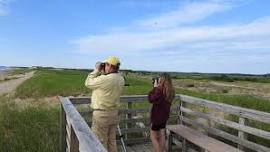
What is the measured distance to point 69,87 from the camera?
37.8 metres

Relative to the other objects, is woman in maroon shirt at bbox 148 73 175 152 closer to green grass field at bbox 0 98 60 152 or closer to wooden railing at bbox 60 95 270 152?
wooden railing at bbox 60 95 270 152

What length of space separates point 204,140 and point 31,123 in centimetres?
435

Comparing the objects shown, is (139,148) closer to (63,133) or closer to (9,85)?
(63,133)

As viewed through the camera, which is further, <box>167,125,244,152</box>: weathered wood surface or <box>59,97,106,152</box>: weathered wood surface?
<box>167,125,244,152</box>: weathered wood surface

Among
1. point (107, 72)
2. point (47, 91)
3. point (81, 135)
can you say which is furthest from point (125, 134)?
point (47, 91)

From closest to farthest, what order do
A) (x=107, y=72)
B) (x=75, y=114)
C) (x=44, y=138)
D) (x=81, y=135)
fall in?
(x=81, y=135) → (x=75, y=114) → (x=107, y=72) → (x=44, y=138)

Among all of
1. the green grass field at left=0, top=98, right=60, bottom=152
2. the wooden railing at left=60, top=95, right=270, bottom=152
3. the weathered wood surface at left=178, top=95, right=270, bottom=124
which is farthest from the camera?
the green grass field at left=0, top=98, right=60, bottom=152

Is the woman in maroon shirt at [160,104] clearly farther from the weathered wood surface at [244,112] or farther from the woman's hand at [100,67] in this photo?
the woman's hand at [100,67]

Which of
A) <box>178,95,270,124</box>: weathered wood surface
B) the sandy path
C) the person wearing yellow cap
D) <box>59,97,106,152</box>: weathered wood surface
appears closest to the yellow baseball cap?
the person wearing yellow cap

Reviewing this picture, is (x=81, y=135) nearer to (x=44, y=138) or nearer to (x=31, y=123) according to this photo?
(x=44, y=138)

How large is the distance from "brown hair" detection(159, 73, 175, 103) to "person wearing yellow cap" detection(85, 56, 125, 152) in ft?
2.53

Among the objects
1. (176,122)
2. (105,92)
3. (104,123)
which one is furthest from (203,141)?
(176,122)

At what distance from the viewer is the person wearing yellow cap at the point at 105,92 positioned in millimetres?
5584

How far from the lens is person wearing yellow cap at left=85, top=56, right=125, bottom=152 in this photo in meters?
5.58
